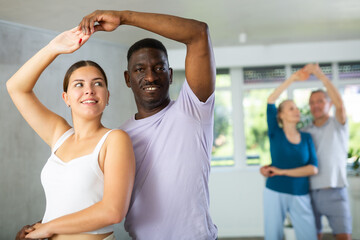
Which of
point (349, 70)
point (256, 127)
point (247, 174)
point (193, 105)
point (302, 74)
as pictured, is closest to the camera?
point (193, 105)

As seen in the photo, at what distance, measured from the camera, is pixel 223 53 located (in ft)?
19.1

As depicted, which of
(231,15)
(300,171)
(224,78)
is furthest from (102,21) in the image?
(224,78)

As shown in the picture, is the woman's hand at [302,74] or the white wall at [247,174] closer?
the woman's hand at [302,74]

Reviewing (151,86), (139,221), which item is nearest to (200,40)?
(151,86)

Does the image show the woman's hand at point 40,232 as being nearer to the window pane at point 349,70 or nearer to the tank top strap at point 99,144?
the tank top strap at point 99,144

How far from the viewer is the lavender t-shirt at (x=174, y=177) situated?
125 centimetres

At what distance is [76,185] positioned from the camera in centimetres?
116

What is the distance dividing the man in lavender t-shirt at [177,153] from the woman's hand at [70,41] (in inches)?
3.0

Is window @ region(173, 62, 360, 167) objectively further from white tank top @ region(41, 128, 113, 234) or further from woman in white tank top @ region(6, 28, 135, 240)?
white tank top @ region(41, 128, 113, 234)

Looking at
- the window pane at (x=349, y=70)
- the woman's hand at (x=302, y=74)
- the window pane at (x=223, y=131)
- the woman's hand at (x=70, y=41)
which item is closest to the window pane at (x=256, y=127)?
the window pane at (x=223, y=131)

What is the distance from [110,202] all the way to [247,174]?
16.2ft

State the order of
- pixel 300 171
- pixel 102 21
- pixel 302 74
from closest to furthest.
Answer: pixel 102 21
pixel 300 171
pixel 302 74

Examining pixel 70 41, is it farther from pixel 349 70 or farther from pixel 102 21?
pixel 349 70

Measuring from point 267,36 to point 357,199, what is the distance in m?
2.51
